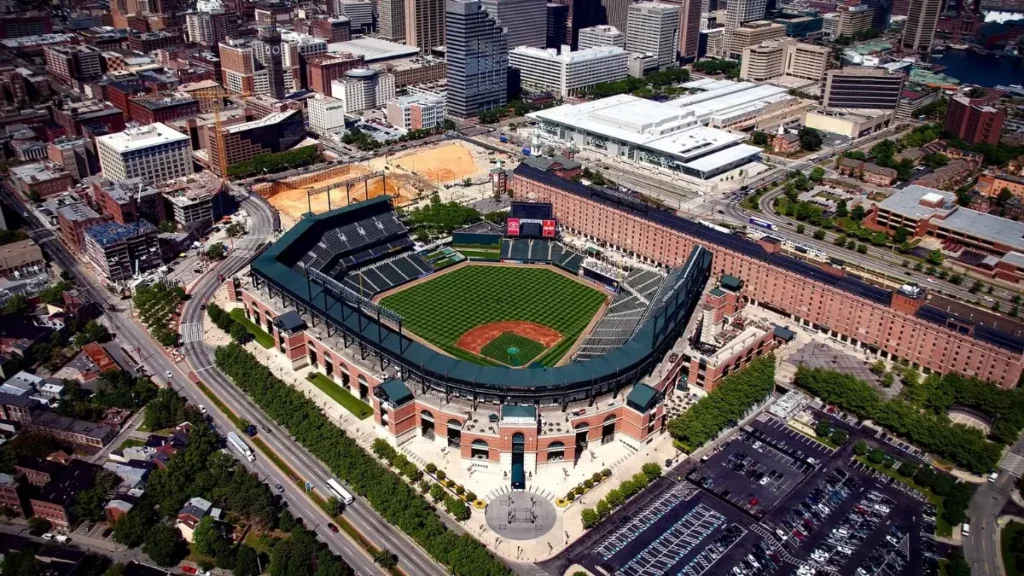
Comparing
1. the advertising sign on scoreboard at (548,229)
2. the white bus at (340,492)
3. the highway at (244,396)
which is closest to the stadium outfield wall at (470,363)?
the highway at (244,396)

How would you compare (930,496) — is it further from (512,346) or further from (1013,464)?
(512,346)

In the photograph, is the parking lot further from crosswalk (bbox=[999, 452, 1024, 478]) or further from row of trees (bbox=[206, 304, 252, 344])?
row of trees (bbox=[206, 304, 252, 344])

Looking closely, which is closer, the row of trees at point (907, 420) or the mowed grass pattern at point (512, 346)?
the row of trees at point (907, 420)

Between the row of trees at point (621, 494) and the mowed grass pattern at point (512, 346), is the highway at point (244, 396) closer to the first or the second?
the row of trees at point (621, 494)

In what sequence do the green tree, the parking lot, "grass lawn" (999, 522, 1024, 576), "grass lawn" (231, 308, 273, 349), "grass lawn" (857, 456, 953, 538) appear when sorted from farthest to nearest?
"grass lawn" (231, 308, 273, 349)
"grass lawn" (857, 456, 953, 538)
the parking lot
"grass lawn" (999, 522, 1024, 576)
the green tree

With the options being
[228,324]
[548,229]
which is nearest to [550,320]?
[548,229]

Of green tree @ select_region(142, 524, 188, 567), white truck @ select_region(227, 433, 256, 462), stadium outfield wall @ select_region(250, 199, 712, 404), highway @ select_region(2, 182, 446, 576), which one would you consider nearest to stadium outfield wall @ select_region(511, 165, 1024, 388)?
stadium outfield wall @ select_region(250, 199, 712, 404)

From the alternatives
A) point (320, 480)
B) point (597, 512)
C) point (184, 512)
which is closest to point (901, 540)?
point (597, 512)
